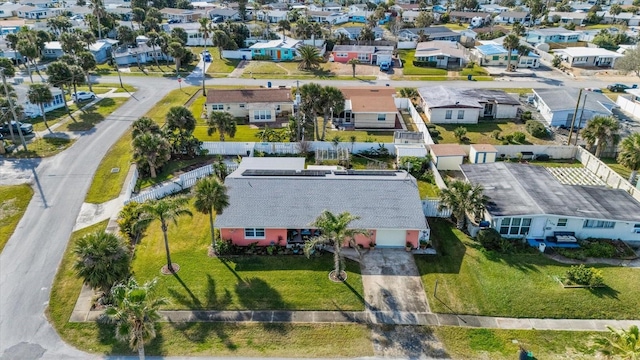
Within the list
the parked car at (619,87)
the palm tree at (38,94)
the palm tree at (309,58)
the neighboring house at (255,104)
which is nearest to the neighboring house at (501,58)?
the parked car at (619,87)

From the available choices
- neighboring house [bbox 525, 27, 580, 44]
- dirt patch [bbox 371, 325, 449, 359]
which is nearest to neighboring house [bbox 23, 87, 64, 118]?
dirt patch [bbox 371, 325, 449, 359]

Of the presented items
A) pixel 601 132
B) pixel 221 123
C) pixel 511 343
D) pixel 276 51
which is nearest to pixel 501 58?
pixel 276 51

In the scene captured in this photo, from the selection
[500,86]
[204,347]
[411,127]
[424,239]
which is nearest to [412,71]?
A: [500,86]

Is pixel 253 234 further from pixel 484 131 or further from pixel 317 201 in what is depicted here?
pixel 484 131

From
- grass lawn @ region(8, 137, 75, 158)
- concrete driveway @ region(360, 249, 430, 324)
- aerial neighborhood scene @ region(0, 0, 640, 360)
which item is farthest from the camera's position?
grass lawn @ region(8, 137, 75, 158)

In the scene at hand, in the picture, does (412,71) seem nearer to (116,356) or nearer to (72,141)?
(72,141)

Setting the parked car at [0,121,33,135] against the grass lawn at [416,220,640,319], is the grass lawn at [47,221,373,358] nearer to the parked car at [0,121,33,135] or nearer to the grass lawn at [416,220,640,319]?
the grass lawn at [416,220,640,319]
